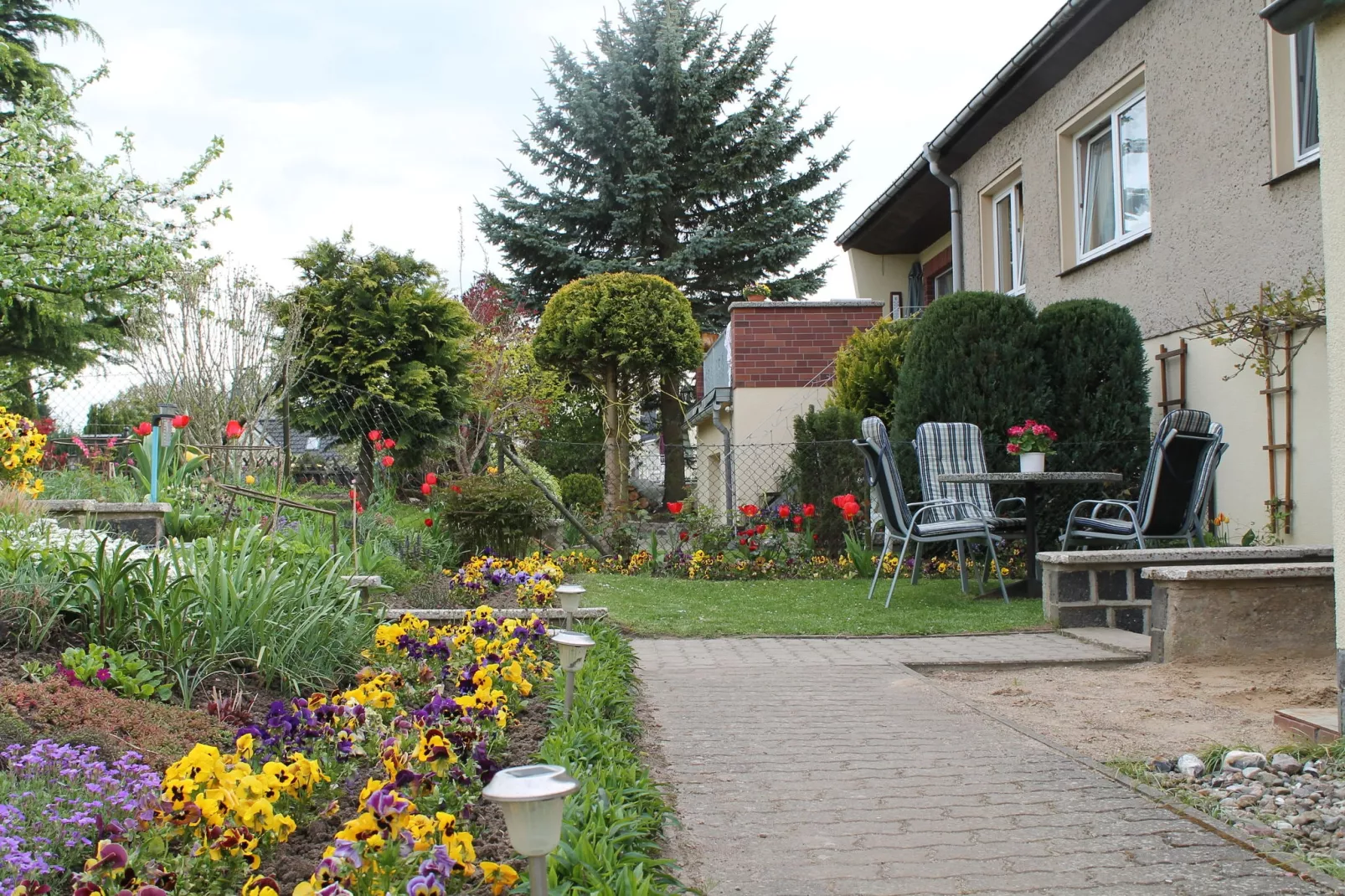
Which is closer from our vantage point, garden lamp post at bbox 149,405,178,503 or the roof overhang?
the roof overhang

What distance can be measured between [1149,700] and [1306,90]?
4.78 m

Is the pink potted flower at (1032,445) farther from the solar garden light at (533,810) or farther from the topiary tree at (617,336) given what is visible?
the topiary tree at (617,336)

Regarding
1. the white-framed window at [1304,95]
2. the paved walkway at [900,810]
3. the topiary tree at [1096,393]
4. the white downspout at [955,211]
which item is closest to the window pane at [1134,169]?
the topiary tree at [1096,393]

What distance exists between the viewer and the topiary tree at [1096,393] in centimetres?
789

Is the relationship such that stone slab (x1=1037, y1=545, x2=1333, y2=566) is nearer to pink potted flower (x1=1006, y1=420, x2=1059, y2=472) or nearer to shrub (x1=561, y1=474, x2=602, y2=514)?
pink potted flower (x1=1006, y1=420, x2=1059, y2=472)

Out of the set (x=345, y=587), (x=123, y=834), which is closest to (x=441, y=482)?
(x=345, y=587)

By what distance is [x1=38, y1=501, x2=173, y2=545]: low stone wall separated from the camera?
5984mm

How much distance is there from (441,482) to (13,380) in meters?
8.60

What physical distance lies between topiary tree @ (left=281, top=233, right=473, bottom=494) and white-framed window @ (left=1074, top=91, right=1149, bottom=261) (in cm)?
687

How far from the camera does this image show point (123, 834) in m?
1.97

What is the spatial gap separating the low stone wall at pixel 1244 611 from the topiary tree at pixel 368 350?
8.37m

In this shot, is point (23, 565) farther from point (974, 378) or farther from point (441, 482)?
point (441, 482)

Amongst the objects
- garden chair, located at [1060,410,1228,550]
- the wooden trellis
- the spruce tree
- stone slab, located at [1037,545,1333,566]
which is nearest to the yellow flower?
stone slab, located at [1037,545,1333,566]

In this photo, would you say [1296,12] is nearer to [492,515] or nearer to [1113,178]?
[492,515]
